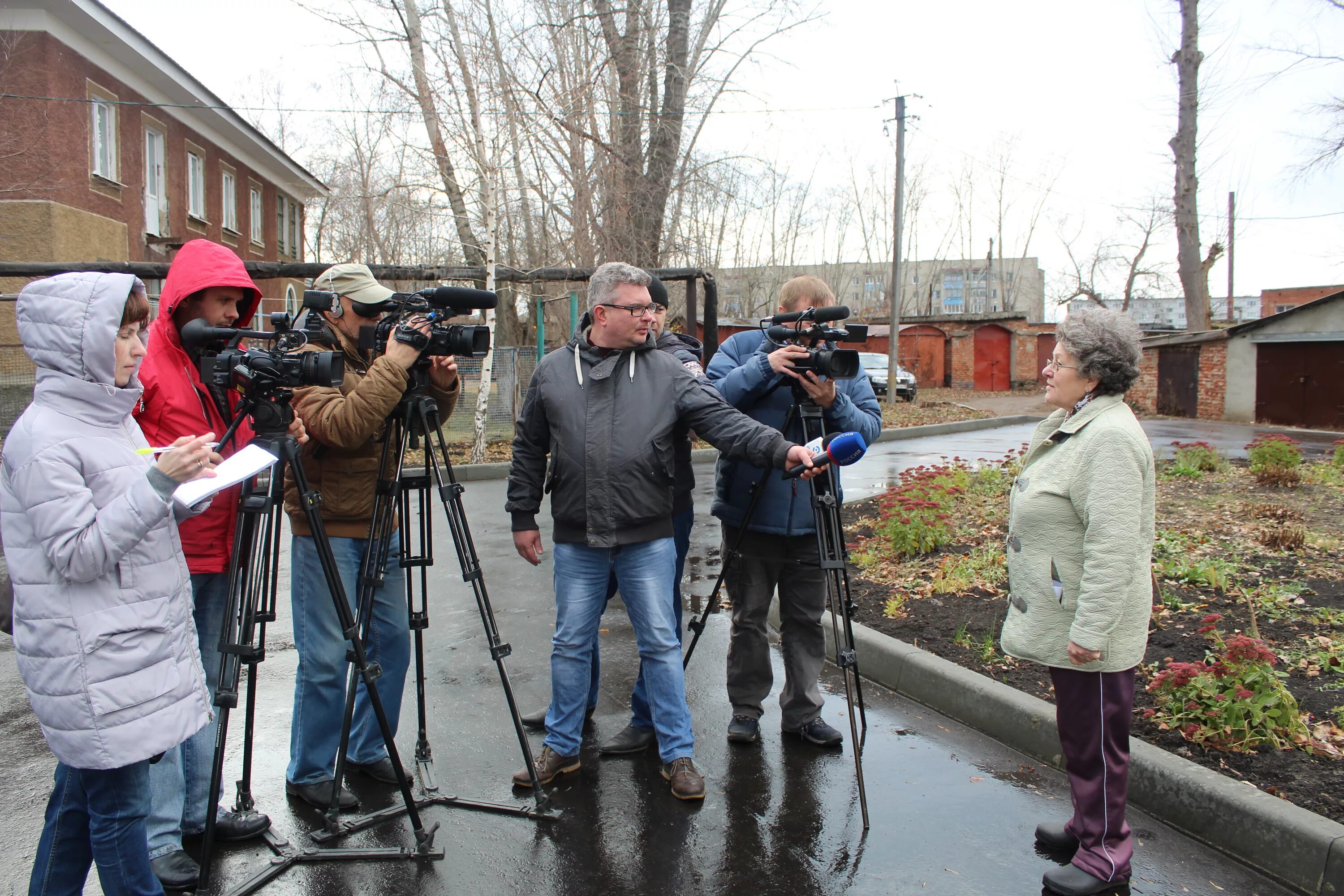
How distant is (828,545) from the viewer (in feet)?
12.0

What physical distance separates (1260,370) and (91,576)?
26228 mm

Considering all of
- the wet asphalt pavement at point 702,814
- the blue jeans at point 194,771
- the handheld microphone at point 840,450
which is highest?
the handheld microphone at point 840,450

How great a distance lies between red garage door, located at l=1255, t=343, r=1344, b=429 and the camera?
2141 centimetres

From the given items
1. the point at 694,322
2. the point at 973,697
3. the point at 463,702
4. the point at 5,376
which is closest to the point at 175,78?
the point at 5,376

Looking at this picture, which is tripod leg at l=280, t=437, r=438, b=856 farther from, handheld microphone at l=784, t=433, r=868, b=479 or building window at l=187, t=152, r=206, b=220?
building window at l=187, t=152, r=206, b=220

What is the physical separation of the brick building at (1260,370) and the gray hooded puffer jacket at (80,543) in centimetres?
2216

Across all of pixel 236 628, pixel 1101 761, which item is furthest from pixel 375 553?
pixel 1101 761

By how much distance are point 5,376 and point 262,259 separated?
19.0 m

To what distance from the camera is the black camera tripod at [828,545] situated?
347 cm

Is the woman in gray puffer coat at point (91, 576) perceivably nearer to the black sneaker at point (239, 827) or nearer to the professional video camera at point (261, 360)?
the professional video camera at point (261, 360)

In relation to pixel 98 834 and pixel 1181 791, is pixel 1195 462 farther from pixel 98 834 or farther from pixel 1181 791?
pixel 98 834

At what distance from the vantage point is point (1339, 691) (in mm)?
4070

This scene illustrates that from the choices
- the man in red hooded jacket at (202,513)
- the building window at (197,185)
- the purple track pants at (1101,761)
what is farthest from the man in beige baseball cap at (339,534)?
the building window at (197,185)

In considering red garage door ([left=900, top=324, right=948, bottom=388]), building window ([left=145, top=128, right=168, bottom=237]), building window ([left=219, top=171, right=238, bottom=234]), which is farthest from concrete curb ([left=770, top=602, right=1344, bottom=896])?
red garage door ([left=900, top=324, right=948, bottom=388])
